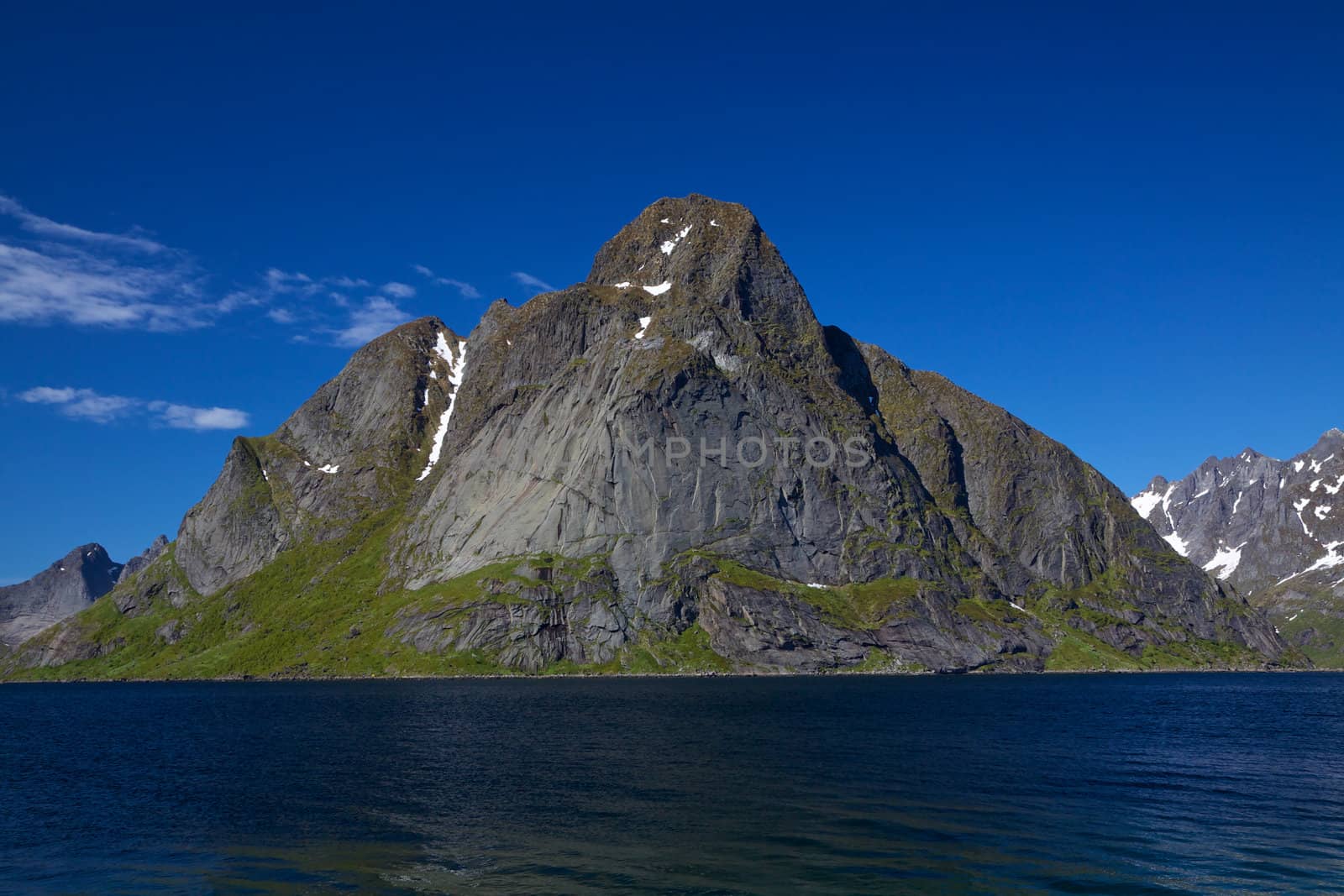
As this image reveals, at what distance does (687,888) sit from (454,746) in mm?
51873

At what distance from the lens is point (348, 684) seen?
193000 millimetres

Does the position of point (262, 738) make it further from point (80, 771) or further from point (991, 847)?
point (991, 847)

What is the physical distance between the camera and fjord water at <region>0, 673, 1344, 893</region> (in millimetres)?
40844

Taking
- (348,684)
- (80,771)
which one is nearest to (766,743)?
(80,771)

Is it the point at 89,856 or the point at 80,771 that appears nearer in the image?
the point at 89,856

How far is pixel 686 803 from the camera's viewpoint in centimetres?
5550

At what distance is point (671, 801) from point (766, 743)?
27.6 m

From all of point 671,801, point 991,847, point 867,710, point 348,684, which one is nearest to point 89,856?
point 671,801

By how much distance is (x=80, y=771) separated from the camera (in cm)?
7506

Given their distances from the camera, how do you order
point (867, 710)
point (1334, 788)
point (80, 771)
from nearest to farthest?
point (1334, 788)
point (80, 771)
point (867, 710)

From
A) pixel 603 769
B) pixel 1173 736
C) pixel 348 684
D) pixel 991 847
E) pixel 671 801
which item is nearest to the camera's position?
pixel 991 847

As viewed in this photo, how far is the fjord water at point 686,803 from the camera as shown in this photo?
40.8 metres

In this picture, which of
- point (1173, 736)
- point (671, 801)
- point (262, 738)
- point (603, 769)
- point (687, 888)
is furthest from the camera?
point (262, 738)

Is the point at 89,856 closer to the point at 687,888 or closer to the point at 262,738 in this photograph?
the point at 687,888
